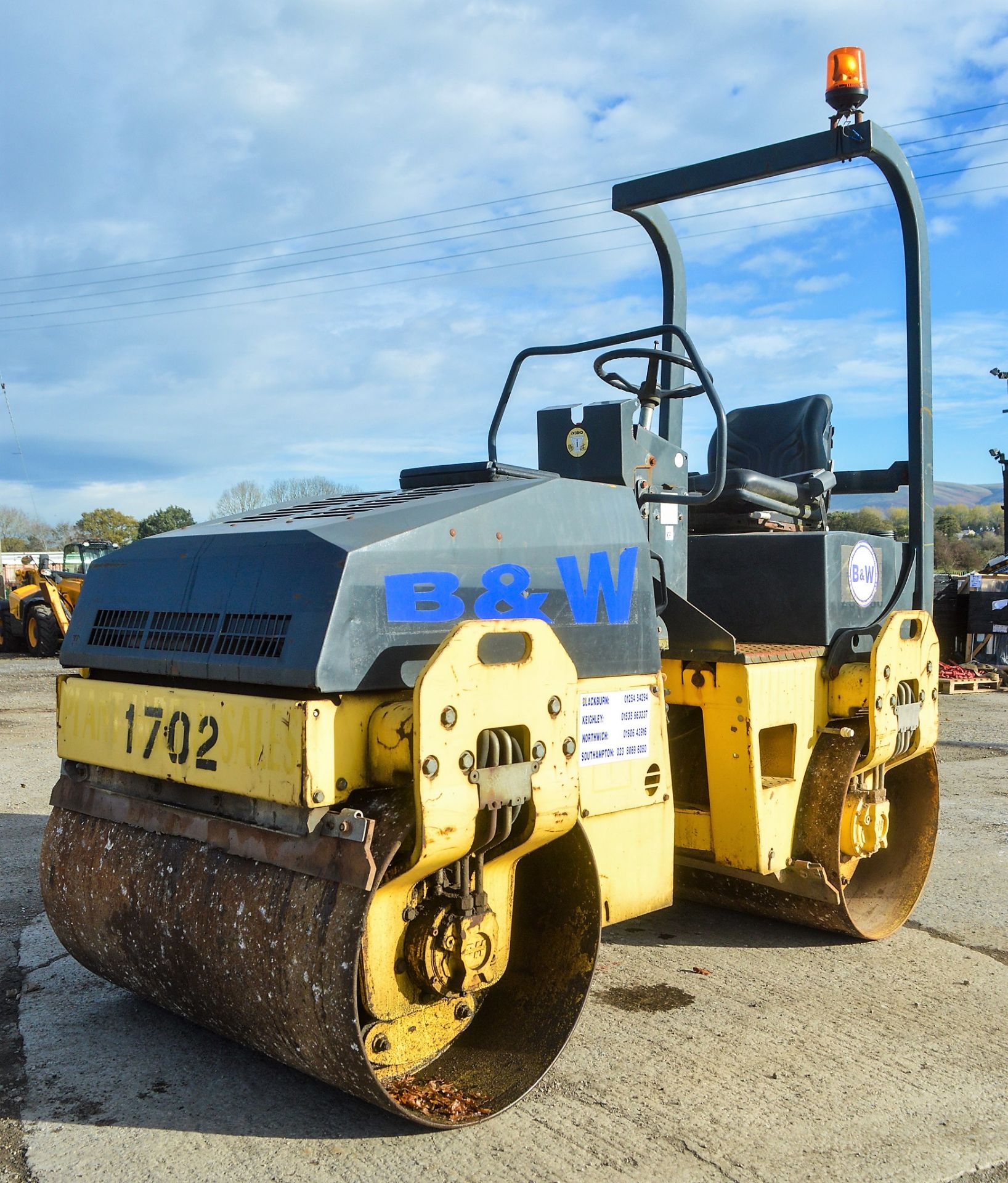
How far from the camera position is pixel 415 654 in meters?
2.65

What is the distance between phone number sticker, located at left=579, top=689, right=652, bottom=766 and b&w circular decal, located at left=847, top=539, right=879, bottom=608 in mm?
1370

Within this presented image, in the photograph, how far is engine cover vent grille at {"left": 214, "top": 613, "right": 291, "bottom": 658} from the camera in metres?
2.59

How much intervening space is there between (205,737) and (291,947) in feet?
1.78

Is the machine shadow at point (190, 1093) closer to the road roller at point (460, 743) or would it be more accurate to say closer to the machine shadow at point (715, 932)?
the road roller at point (460, 743)

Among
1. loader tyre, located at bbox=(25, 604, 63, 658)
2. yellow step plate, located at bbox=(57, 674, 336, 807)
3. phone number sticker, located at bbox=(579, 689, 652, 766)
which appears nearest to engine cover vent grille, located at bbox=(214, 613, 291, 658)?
yellow step plate, located at bbox=(57, 674, 336, 807)

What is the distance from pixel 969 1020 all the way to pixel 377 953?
6.55ft

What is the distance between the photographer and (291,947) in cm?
248

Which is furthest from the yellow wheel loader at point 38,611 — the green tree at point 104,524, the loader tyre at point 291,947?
the green tree at point 104,524

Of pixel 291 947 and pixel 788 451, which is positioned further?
pixel 788 451

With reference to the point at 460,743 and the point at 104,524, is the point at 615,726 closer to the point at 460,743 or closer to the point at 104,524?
the point at 460,743

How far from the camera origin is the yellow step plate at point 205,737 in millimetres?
2443

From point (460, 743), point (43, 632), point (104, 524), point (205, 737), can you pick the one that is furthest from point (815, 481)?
point (104, 524)

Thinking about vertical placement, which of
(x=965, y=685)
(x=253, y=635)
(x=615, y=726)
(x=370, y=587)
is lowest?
(x=965, y=685)

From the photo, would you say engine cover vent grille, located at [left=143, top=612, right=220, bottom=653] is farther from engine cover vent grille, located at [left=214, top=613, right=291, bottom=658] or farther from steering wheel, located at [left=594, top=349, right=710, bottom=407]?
steering wheel, located at [left=594, top=349, right=710, bottom=407]
